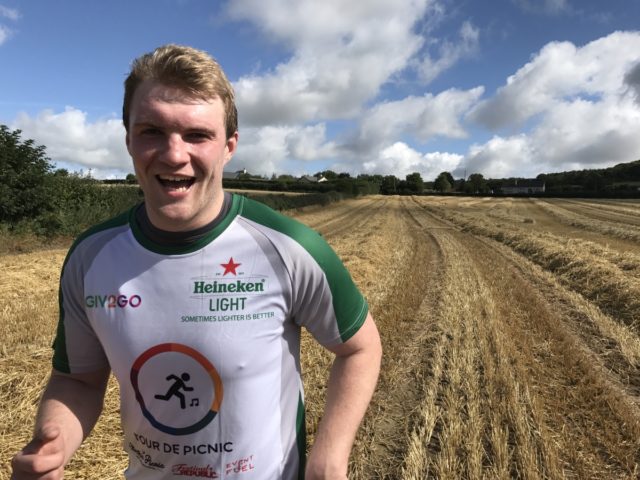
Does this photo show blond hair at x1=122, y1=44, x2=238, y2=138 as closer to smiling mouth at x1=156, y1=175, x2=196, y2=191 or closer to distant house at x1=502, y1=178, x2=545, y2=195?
smiling mouth at x1=156, y1=175, x2=196, y2=191

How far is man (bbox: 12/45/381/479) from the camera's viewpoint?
1466mm

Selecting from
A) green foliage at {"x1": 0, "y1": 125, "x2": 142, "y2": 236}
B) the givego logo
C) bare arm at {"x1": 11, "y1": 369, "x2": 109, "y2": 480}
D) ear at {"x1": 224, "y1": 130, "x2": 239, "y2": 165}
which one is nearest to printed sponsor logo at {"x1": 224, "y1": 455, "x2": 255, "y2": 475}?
bare arm at {"x1": 11, "y1": 369, "x2": 109, "y2": 480}

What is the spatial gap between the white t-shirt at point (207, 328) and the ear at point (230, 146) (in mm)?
222

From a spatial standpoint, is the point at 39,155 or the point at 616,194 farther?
the point at 616,194

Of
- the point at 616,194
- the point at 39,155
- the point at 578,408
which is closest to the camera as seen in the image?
the point at 578,408

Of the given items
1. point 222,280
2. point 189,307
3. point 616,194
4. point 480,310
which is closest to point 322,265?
point 222,280

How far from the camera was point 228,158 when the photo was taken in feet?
5.60

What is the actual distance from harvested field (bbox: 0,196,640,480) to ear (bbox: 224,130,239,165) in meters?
3.23

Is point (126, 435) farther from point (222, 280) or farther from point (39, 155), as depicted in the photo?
point (39, 155)

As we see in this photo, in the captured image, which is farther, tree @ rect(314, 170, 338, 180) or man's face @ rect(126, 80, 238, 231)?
tree @ rect(314, 170, 338, 180)

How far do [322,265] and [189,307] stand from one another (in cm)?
49

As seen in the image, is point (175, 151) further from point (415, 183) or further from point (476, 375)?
point (415, 183)

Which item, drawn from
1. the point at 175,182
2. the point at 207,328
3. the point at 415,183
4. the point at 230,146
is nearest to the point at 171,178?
the point at 175,182

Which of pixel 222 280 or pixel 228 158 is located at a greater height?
pixel 228 158
